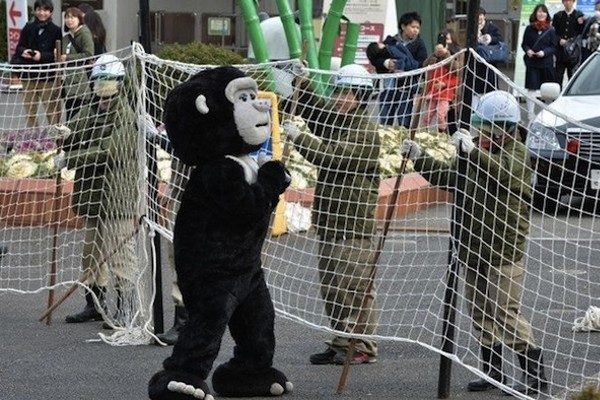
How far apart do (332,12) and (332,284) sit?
11445mm

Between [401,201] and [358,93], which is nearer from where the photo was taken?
[358,93]

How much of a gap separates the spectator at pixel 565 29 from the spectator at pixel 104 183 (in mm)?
14528

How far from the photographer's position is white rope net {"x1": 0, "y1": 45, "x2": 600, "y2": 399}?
8.56 meters

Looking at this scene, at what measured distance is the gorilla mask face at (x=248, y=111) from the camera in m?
7.76

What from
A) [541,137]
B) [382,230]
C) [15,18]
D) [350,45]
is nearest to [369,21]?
[350,45]

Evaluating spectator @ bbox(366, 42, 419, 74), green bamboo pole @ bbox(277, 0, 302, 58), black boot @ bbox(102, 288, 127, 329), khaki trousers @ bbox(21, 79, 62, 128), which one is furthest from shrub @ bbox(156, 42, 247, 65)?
black boot @ bbox(102, 288, 127, 329)

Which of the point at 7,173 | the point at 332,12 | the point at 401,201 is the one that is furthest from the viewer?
the point at 332,12

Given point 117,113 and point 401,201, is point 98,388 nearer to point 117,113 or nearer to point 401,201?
point 117,113

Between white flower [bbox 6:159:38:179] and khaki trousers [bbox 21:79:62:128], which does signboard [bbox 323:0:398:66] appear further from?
khaki trousers [bbox 21:79:62:128]

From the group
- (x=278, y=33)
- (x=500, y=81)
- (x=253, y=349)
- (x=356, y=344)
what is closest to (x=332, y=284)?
(x=356, y=344)

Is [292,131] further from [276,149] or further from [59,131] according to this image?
[59,131]

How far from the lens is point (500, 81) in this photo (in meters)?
8.06

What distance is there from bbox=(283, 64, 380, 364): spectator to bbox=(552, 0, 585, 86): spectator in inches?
605

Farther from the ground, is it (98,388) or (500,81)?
(500,81)
